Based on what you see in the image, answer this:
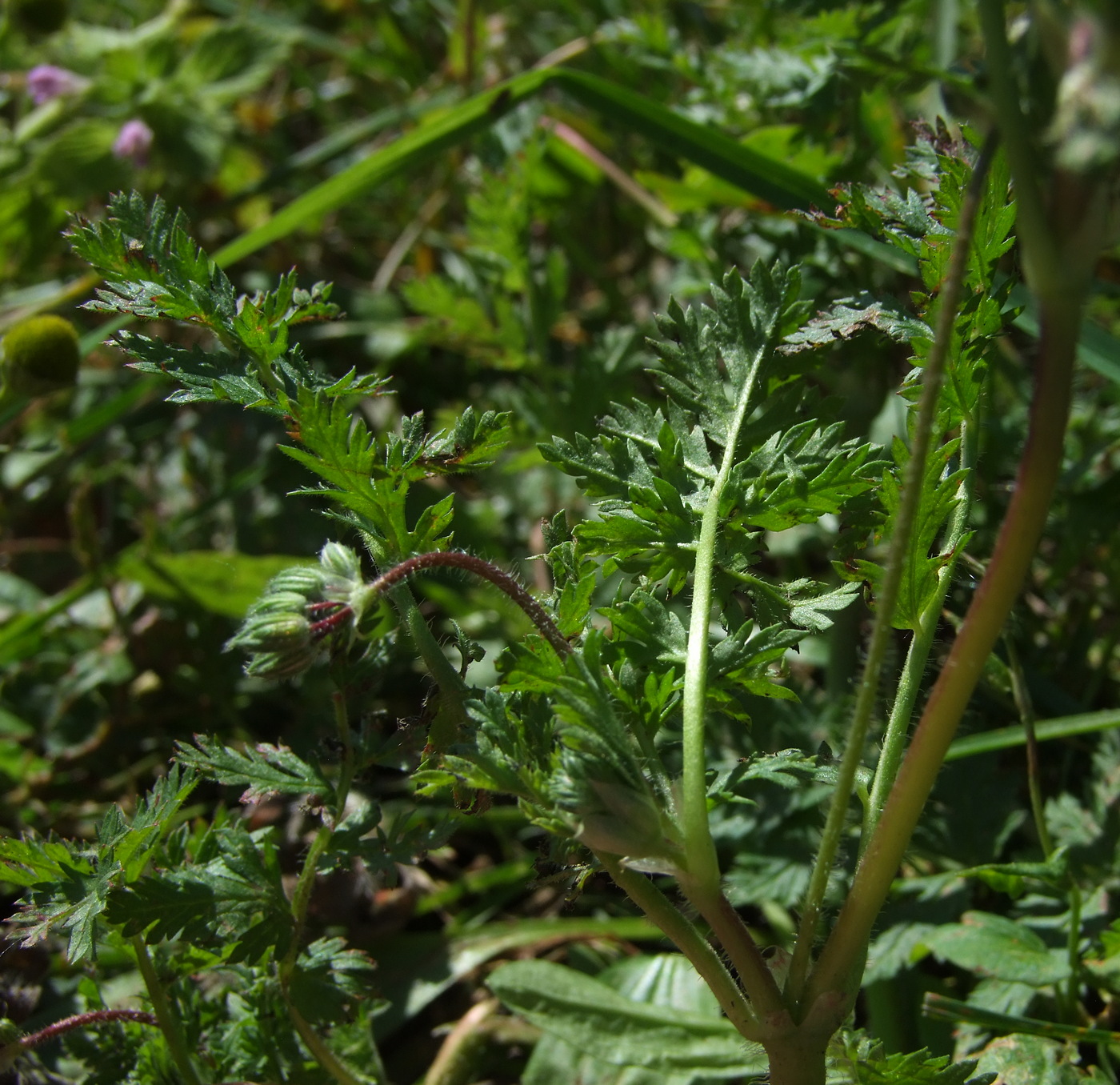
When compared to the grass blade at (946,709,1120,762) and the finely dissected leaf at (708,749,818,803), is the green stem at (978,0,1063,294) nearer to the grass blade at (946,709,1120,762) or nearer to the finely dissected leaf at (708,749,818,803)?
the finely dissected leaf at (708,749,818,803)

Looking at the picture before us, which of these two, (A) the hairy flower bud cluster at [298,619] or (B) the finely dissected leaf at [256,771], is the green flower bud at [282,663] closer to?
(A) the hairy flower bud cluster at [298,619]

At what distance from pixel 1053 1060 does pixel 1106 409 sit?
1.51m

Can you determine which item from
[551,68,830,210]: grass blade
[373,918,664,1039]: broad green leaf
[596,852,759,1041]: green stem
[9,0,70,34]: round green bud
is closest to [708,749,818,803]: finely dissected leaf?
[596,852,759,1041]: green stem

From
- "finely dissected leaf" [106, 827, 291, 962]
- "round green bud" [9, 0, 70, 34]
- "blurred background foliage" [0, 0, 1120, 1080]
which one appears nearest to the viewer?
"finely dissected leaf" [106, 827, 291, 962]

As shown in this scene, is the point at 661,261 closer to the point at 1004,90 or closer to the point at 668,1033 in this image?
the point at 668,1033

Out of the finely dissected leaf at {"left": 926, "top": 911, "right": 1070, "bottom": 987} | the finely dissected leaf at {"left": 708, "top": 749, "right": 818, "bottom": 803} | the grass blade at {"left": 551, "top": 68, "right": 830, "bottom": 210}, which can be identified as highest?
the grass blade at {"left": 551, "top": 68, "right": 830, "bottom": 210}

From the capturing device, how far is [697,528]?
4.79ft

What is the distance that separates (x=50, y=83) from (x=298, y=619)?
9.30 ft

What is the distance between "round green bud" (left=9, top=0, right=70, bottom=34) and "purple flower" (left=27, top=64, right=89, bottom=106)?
13 cm

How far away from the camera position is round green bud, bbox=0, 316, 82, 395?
1993 millimetres

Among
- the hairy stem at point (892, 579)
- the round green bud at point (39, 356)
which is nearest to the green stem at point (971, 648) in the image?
the hairy stem at point (892, 579)

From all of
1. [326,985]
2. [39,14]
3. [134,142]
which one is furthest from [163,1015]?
[39,14]

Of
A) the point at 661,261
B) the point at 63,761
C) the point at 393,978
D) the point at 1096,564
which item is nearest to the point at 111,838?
the point at 393,978

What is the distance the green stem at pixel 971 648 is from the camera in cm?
93
